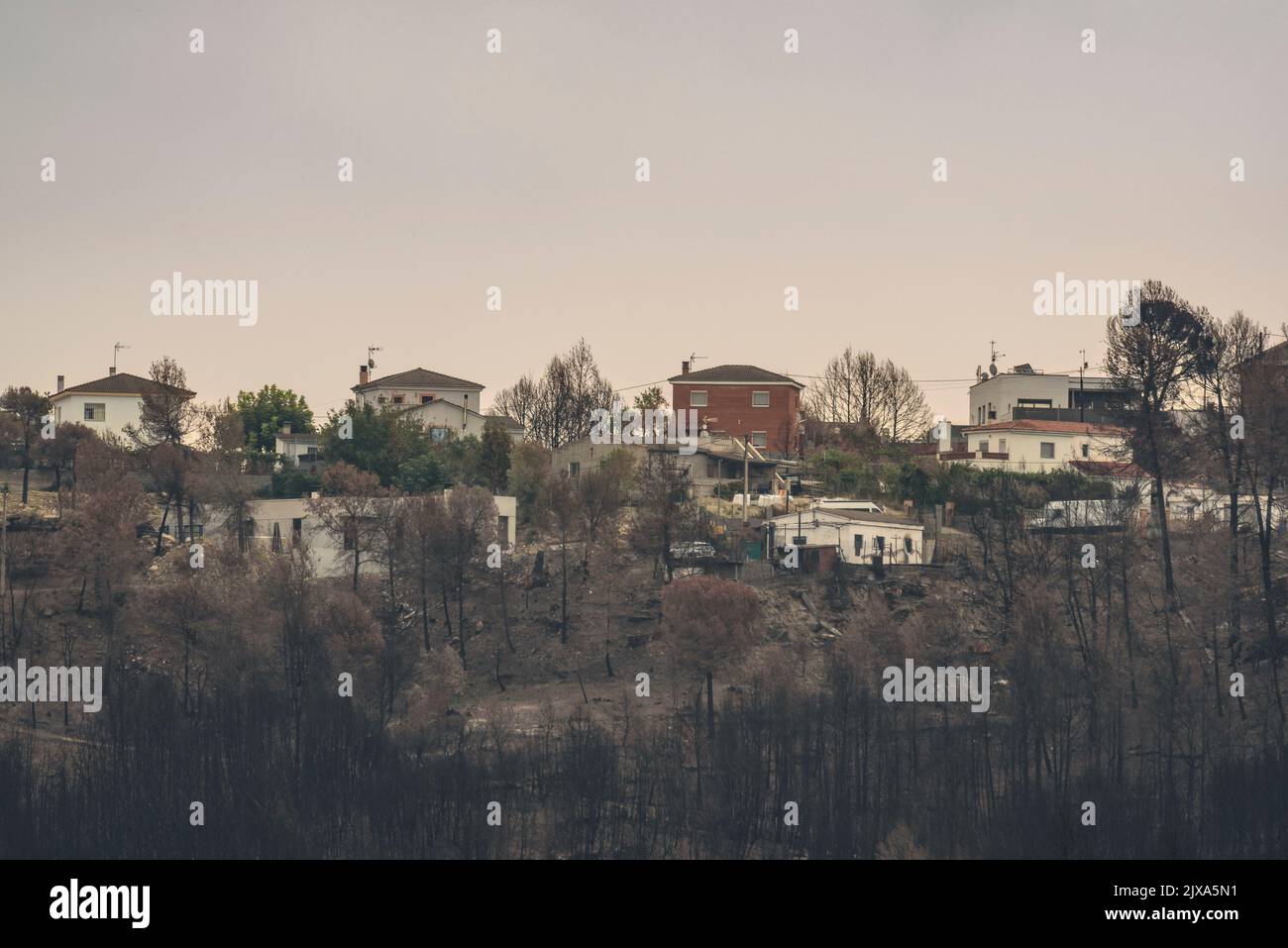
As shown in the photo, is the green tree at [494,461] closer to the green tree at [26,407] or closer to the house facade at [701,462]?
the house facade at [701,462]

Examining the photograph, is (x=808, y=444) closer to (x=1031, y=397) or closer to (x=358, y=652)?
(x=1031, y=397)

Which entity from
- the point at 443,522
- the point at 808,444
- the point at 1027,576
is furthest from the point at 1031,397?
the point at 443,522

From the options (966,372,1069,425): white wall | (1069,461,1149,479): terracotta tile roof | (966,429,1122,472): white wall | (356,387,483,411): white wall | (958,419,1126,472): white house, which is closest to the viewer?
(1069,461,1149,479): terracotta tile roof

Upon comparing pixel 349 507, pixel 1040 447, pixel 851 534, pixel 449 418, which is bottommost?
pixel 851 534

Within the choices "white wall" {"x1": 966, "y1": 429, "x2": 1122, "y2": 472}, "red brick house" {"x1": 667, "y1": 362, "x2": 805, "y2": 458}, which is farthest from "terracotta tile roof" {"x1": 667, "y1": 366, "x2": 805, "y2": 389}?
"white wall" {"x1": 966, "y1": 429, "x2": 1122, "y2": 472}

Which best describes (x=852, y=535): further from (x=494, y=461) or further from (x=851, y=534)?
(x=494, y=461)

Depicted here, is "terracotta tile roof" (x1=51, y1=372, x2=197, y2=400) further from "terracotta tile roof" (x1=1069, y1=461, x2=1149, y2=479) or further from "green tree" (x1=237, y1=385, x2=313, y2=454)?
"terracotta tile roof" (x1=1069, y1=461, x2=1149, y2=479)

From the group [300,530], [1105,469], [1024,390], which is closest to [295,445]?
[300,530]
